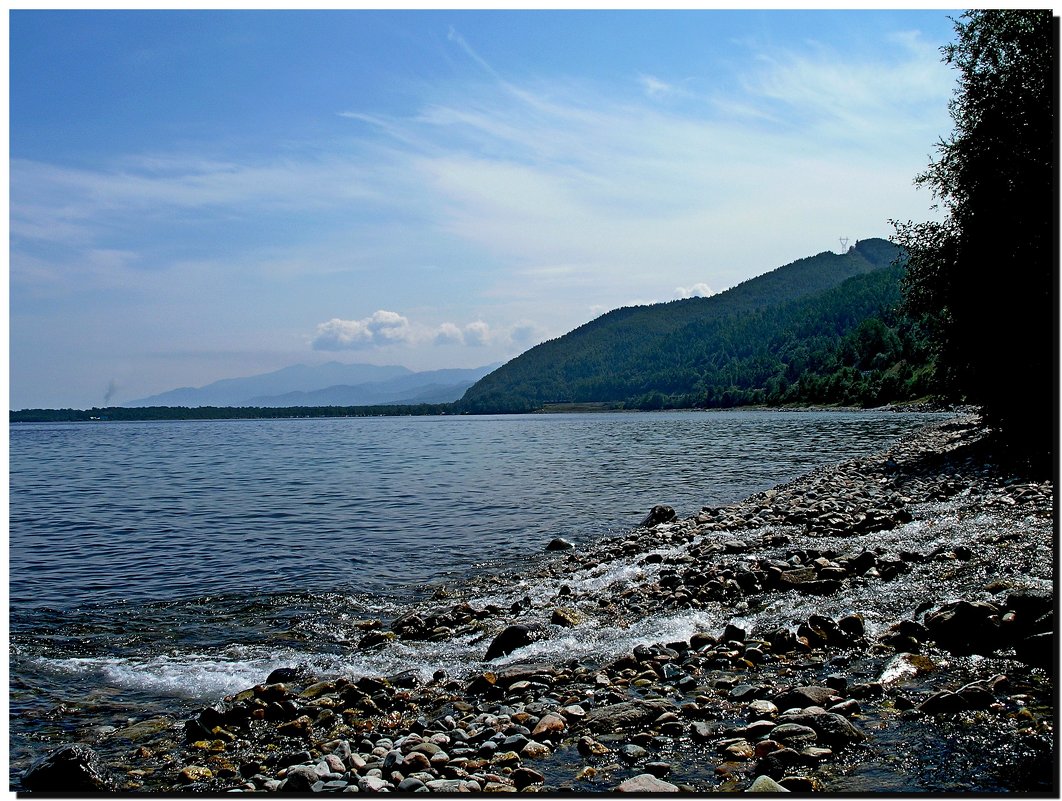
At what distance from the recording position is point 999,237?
22062 millimetres

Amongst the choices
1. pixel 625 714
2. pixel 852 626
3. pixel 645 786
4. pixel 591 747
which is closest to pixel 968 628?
pixel 852 626

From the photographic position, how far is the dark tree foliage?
60.2 feet

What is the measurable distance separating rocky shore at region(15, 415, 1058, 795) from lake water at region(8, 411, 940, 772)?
1.31m

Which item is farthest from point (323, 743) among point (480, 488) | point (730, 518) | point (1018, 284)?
point (480, 488)

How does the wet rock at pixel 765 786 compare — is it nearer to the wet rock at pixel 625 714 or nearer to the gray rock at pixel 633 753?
the gray rock at pixel 633 753

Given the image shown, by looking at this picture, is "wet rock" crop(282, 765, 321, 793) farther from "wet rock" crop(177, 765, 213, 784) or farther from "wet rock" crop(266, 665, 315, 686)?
"wet rock" crop(266, 665, 315, 686)

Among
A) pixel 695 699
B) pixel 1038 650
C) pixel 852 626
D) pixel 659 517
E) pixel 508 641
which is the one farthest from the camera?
pixel 659 517

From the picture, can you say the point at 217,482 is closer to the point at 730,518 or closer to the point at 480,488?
the point at 480,488

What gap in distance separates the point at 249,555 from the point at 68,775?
1539cm

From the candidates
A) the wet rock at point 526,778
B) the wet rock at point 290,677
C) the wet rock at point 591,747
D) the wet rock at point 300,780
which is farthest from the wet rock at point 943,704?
the wet rock at point 290,677

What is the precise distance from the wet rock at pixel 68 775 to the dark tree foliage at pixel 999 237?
53.2 feet

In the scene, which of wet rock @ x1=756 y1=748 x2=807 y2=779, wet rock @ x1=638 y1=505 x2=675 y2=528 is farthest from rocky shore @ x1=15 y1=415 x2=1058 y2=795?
wet rock @ x1=638 y1=505 x2=675 y2=528

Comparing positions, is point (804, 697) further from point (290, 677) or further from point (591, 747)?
point (290, 677)

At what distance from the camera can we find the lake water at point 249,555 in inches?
480
